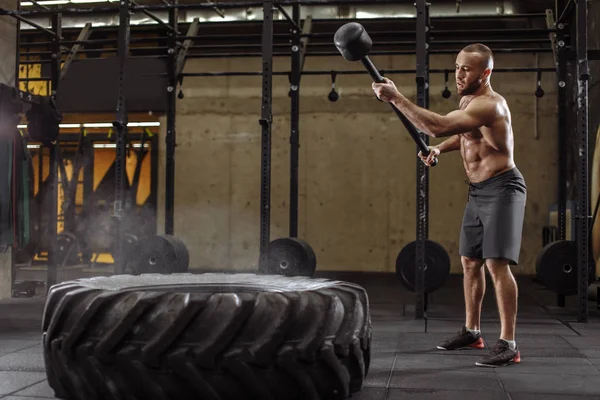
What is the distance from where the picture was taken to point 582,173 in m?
4.41

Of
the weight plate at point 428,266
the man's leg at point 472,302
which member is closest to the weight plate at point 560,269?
the weight plate at point 428,266

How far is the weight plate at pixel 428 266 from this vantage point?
196 inches

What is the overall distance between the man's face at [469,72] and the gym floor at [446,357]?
3.91 ft

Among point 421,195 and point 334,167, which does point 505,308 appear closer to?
point 421,195

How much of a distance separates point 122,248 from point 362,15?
13.1 ft

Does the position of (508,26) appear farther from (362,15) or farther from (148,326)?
(148,326)

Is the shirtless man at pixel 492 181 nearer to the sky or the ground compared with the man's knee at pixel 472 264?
nearer to the sky

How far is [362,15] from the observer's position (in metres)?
7.68

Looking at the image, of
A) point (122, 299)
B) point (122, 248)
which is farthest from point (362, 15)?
point (122, 299)

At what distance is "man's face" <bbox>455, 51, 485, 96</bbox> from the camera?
3.03 metres

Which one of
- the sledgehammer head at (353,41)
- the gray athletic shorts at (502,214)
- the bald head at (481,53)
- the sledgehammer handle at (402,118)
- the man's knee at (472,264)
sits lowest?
the man's knee at (472,264)

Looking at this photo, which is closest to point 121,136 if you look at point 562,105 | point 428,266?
point 428,266

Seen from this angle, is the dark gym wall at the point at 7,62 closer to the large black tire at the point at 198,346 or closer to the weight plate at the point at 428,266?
the weight plate at the point at 428,266

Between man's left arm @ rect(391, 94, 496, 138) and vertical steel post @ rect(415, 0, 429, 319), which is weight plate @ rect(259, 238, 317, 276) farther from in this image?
man's left arm @ rect(391, 94, 496, 138)
